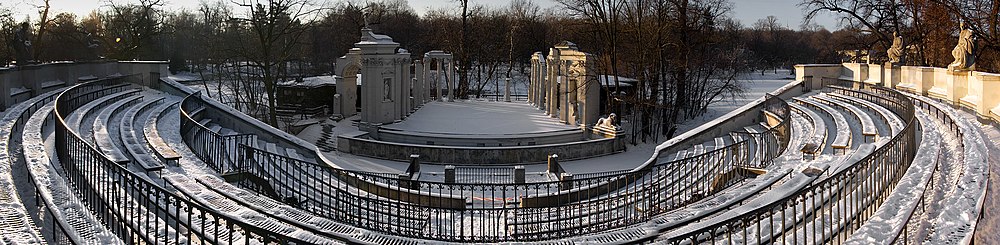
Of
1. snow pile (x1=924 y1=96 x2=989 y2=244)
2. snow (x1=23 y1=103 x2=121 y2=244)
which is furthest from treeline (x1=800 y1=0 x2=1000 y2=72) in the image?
snow (x1=23 y1=103 x2=121 y2=244)

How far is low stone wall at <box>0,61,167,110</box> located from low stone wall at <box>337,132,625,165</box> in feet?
32.3

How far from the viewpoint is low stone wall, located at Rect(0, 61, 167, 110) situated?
19.4 meters

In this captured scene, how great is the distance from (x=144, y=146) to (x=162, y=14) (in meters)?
36.5

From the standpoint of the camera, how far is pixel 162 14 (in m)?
47.6

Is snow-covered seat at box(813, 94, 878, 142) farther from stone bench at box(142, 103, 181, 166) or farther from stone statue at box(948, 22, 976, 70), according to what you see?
stone bench at box(142, 103, 181, 166)

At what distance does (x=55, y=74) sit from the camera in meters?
26.4

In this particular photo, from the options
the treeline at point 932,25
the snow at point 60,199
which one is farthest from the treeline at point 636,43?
the snow at point 60,199

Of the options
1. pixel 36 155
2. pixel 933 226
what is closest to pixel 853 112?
pixel 933 226

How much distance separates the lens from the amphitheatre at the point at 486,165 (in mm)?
7578

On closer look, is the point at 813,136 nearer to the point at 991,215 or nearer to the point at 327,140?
the point at 991,215

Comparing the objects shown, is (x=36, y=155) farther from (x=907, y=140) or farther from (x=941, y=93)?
(x=941, y=93)

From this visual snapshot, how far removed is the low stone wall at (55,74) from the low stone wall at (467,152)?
32.3 feet

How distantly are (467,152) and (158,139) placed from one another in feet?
35.2

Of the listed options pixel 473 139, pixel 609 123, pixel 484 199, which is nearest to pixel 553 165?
pixel 473 139
